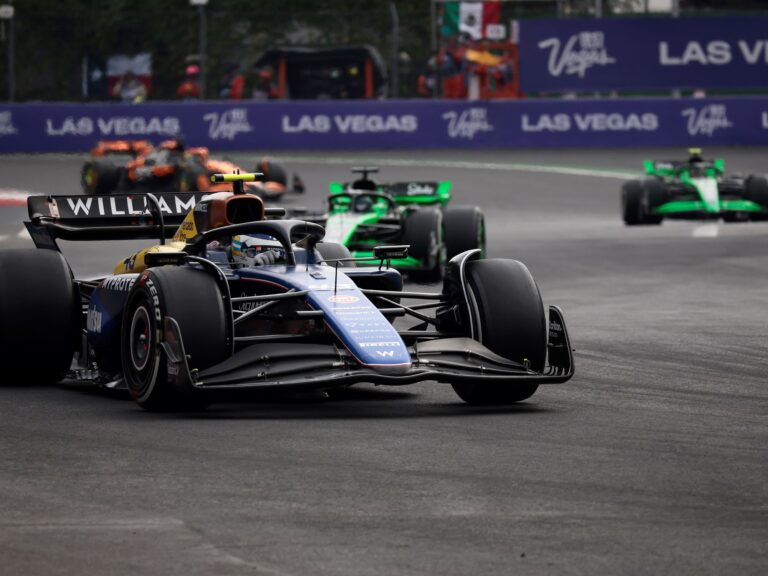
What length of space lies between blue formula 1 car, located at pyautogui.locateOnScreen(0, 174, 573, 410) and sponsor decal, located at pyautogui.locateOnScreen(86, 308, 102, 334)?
0.02m

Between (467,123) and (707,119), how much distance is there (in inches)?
222

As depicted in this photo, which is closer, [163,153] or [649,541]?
[649,541]

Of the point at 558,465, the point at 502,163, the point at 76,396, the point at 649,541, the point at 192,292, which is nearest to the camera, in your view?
the point at 649,541

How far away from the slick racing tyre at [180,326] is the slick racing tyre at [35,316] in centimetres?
129

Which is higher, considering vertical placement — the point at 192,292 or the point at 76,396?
the point at 192,292

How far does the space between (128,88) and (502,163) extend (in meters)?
10.8

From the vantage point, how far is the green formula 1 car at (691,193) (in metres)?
28.7

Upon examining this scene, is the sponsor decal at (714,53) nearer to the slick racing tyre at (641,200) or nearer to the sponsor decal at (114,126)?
the sponsor decal at (114,126)

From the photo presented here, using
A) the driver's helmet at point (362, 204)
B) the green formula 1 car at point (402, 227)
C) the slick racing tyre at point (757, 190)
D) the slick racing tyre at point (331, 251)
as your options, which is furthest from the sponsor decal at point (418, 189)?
the slick racing tyre at point (331, 251)

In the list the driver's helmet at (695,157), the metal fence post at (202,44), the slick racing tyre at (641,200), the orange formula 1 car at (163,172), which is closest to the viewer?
the slick racing tyre at (641,200)

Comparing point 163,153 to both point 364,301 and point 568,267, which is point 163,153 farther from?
point 364,301

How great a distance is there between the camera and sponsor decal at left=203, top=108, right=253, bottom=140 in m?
41.8

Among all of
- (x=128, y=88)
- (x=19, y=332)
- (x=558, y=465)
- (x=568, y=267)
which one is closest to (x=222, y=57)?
(x=128, y=88)

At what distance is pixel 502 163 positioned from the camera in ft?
135
